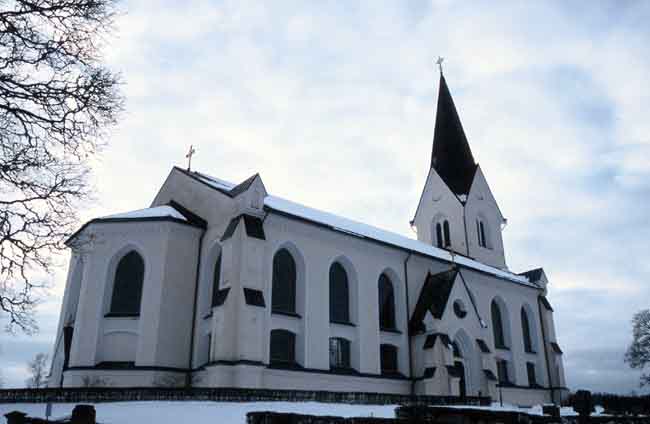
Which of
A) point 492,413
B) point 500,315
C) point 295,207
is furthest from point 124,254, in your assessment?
point 500,315

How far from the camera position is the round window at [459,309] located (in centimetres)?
3226

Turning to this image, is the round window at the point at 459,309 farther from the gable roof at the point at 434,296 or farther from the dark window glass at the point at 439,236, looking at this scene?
the dark window glass at the point at 439,236

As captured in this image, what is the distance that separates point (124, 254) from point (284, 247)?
7.88 metres

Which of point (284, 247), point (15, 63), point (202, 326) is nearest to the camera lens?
point (15, 63)

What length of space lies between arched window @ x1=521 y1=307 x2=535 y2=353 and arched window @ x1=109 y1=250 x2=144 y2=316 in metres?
28.9

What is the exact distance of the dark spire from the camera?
47906 mm

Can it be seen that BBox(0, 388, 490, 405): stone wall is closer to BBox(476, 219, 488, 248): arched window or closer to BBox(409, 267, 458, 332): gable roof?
BBox(409, 267, 458, 332): gable roof

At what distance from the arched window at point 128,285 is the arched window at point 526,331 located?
94.8 feet

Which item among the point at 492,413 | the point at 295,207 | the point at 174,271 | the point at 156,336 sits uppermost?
the point at 295,207

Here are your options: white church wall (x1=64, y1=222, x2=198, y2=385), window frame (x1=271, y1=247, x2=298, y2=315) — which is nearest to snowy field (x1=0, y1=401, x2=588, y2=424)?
white church wall (x1=64, y1=222, x2=198, y2=385)

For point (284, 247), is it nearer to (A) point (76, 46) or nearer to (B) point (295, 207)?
(B) point (295, 207)

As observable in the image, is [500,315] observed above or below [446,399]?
above

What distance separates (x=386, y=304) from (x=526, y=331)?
16048 millimetres

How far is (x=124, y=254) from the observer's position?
26.1 meters
